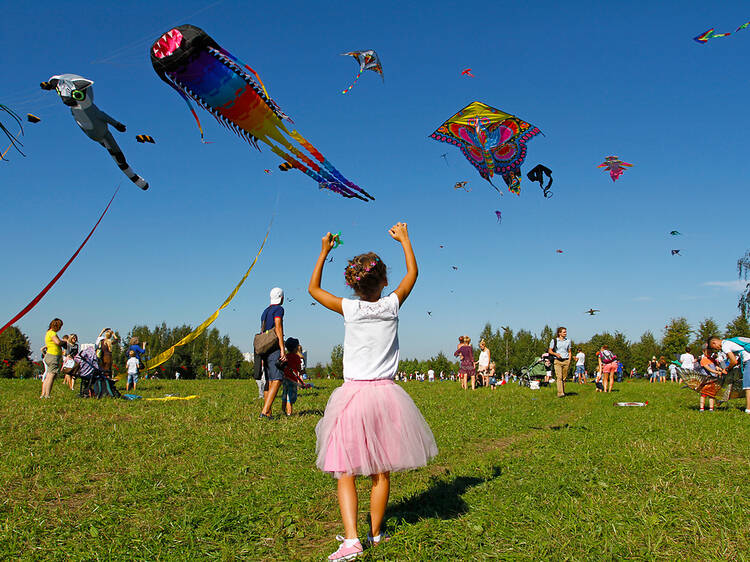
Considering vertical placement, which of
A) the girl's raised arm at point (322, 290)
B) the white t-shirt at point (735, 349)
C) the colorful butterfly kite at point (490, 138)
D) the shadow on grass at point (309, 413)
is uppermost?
the colorful butterfly kite at point (490, 138)

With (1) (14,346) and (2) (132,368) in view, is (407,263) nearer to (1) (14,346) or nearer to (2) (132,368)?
(2) (132,368)

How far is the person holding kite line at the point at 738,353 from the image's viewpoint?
1022 cm

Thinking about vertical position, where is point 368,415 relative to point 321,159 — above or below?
below

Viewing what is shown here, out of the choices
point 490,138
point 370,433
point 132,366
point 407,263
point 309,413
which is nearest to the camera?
point 370,433

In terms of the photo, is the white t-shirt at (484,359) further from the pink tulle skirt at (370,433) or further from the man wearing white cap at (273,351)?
the pink tulle skirt at (370,433)

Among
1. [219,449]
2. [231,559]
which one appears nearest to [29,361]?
[219,449]

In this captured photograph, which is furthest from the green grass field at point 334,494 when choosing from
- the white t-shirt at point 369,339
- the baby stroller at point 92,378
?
the baby stroller at point 92,378

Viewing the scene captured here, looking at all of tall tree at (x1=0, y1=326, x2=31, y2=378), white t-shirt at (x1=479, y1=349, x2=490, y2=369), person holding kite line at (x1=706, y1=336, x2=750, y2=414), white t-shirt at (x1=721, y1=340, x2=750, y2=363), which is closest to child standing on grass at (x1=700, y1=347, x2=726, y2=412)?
person holding kite line at (x1=706, y1=336, x2=750, y2=414)

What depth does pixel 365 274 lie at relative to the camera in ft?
12.6

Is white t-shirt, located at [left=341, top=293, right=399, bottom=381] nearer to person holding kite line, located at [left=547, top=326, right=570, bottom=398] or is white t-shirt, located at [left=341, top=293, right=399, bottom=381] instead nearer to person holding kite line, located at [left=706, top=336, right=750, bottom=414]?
person holding kite line, located at [left=706, top=336, right=750, bottom=414]

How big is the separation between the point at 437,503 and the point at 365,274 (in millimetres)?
2273

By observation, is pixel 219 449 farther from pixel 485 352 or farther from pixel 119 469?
pixel 485 352

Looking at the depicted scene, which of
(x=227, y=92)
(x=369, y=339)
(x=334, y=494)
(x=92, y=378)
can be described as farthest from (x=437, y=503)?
(x=92, y=378)

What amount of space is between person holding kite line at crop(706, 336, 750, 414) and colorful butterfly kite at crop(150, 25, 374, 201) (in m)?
8.93
